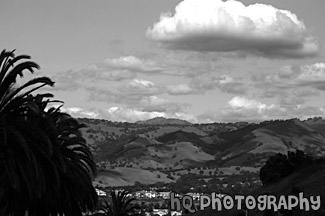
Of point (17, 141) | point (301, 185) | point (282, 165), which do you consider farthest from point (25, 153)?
point (282, 165)

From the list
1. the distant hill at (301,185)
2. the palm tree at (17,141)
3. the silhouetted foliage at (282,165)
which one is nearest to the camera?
the palm tree at (17,141)

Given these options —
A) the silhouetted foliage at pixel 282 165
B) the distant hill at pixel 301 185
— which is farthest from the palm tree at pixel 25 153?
the silhouetted foliage at pixel 282 165

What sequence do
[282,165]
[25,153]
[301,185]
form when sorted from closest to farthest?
[25,153]
[301,185]
[282,165]

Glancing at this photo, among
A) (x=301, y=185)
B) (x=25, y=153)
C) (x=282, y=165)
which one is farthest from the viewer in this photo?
(x=282, y=165)

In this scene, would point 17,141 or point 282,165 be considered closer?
point 17,141

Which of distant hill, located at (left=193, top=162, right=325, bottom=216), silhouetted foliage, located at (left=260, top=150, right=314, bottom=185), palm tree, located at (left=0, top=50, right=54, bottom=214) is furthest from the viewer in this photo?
silhouetted foliage, located at (left=260, top=150, right=314, bottom=185)

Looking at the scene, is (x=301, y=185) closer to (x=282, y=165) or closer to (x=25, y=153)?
(x=282, y=165)

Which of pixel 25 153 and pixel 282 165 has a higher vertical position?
pixel 282 165

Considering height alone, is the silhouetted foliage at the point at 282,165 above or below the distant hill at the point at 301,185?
above

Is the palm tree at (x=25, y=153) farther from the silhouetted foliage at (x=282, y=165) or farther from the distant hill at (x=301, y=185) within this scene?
the silhouetted foliage at (x=282, y=165)

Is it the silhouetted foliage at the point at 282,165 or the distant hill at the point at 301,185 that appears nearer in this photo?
the distant hill at the point at 301,185

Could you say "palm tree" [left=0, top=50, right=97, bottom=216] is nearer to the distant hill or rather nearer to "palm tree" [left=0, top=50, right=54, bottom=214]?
"palm tree" [left=0, top=50, right=54, bottom=214]

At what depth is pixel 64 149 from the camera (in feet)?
145

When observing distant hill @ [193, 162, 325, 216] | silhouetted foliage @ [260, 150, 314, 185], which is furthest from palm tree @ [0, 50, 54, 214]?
silhouetted foliage @ [260, 150, 314, 185]
